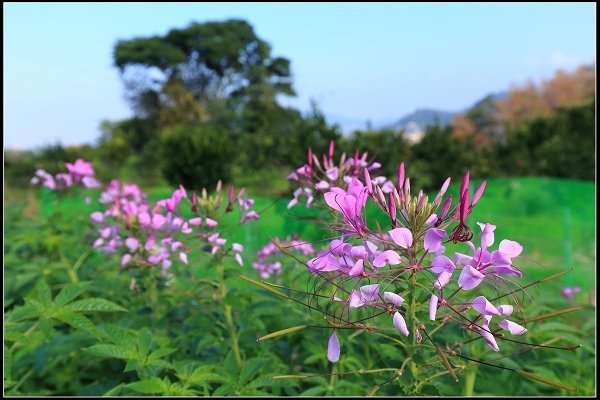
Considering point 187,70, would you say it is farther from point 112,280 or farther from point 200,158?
point 112,280

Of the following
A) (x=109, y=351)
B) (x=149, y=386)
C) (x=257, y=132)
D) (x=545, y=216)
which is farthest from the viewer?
(x=257, y=132)

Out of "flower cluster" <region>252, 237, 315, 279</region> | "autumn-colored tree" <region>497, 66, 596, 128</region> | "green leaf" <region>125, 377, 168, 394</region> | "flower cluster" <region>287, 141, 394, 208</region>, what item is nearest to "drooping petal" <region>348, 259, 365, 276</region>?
"flower cluster" <region>287, 141, 394, 208</region>

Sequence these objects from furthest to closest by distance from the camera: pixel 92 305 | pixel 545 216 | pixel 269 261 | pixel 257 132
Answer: pixel 257 132 → pixel 545 216 → pixel 269 261 → pixel 92 305

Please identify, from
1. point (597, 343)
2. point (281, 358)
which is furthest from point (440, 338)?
point (597, 343)

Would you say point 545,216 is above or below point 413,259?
below

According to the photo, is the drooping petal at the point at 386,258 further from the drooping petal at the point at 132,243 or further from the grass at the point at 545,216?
the grass at the point at 545,216

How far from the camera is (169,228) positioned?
2.04 metres

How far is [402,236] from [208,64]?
41126mm

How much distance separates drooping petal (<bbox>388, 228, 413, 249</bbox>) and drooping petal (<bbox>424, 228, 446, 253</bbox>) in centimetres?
3

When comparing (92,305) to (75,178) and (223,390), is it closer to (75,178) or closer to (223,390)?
(223,390)

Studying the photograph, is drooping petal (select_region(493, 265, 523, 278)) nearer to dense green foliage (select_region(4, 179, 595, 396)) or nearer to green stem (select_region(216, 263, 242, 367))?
dense green foliage (select_region(4, 179, 595, 396))

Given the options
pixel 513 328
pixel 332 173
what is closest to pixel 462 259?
pixel 513 328

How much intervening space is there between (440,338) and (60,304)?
1.14m

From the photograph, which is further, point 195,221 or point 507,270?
point 195,221
